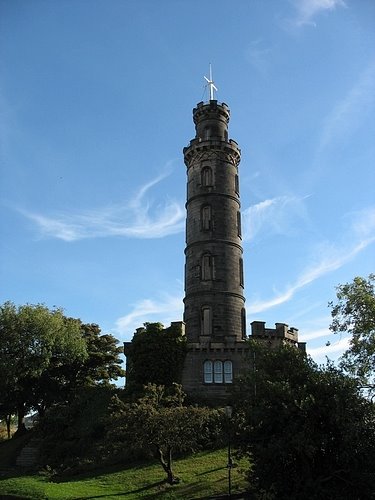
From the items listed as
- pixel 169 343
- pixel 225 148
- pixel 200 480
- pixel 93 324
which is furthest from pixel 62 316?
pixel 200 480

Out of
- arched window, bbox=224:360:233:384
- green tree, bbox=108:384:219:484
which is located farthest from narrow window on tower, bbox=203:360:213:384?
green tree, bbox=108:384:219:484

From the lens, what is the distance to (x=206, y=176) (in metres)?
47.3

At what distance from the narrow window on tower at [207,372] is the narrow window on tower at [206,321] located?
309 cm

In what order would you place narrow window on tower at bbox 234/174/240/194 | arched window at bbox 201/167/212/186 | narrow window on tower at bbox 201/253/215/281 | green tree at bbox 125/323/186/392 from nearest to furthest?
1. green tree at bbox 125/323/186/392
2. narrow window on tower at bbox 201/253/215/281
3. arched window at bbox 201/167/212/186
4. narrow window on tower at bbox 234/174/240/194

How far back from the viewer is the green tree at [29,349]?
4166cm

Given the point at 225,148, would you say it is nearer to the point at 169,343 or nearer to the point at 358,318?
the point at 169,343

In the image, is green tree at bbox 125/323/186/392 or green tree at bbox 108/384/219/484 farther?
green tree at bbox 125/323/186/392

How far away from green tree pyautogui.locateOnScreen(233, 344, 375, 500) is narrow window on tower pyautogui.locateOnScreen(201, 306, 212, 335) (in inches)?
784

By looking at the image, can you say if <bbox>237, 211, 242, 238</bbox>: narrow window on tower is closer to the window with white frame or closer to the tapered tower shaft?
the tapered tower shaft

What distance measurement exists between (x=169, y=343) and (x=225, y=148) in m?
17.9

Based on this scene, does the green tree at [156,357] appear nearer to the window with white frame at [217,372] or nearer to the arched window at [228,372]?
the window with white frame at [217,372]

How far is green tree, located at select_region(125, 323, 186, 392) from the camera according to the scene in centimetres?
3894

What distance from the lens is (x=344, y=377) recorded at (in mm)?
22484

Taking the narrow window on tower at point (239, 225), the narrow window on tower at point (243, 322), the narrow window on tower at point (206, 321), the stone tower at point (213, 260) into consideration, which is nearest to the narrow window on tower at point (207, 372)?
the stone tower at point (213, 260)
